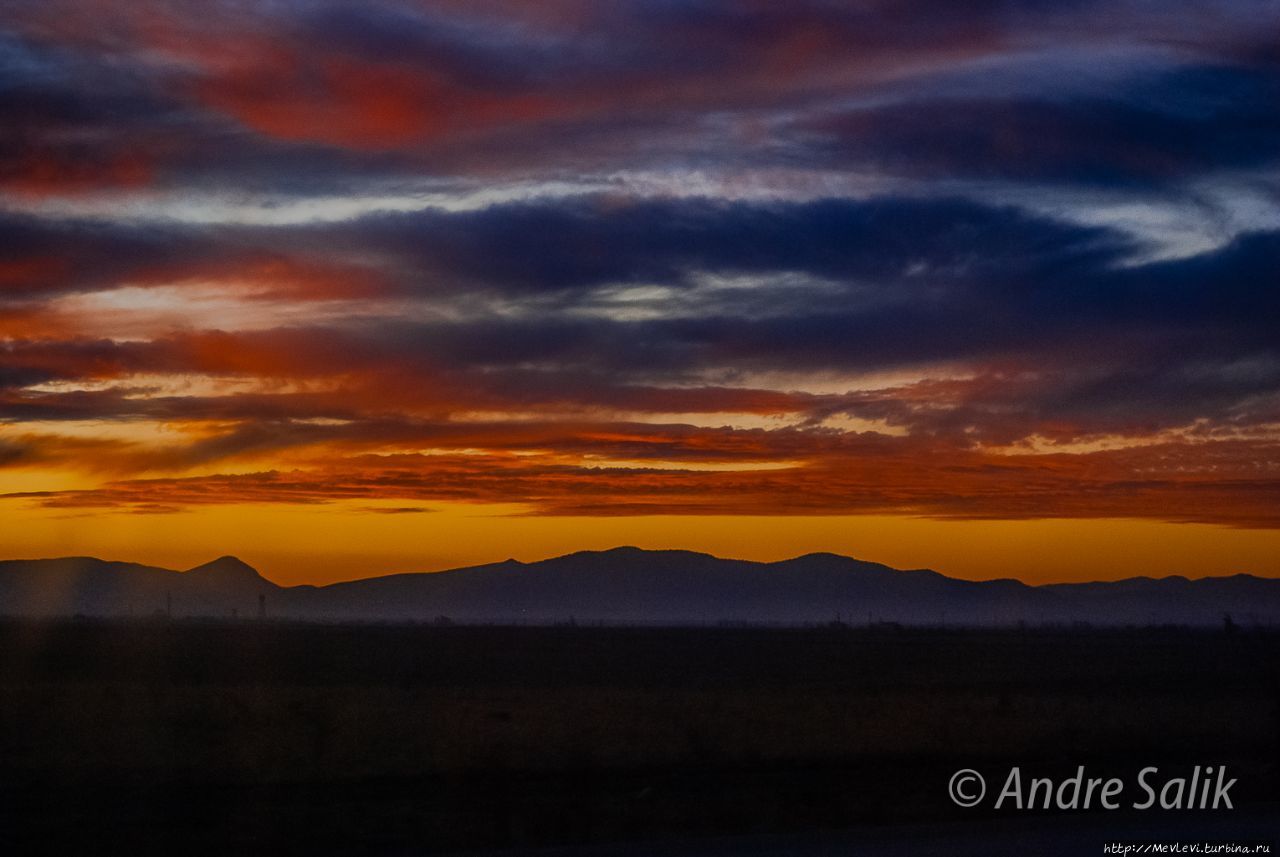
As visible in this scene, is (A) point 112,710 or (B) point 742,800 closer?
(B) point 742,800

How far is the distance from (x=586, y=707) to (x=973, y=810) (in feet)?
58.4

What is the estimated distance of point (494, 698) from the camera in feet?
137

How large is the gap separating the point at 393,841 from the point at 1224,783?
13448mm

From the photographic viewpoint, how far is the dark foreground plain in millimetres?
19266

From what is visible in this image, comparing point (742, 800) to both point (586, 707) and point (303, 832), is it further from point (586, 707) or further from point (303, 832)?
point (586, 707)

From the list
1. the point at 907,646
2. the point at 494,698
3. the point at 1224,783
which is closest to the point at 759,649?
the point at 907,646

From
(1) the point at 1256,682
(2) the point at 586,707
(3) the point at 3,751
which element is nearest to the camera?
(3) the point at 3,751

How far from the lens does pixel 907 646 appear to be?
9962 cm

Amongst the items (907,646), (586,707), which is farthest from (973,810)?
(907,646)

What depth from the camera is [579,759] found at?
2973 cm

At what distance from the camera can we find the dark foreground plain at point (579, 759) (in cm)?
1927

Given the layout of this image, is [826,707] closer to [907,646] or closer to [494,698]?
[494,698]

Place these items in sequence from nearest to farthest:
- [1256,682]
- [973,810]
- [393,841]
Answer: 1. [393,841]
2. [973,810]
3. [1256,682]

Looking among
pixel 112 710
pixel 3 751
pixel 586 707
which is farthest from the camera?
pixel 586 707
